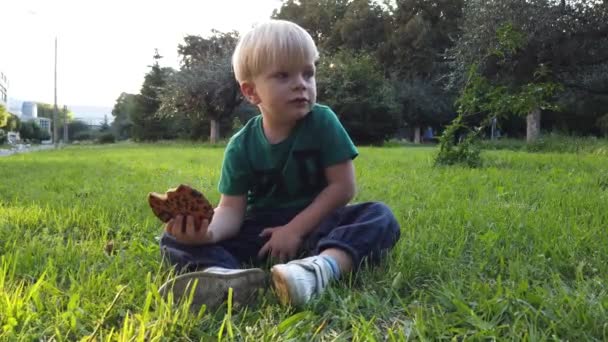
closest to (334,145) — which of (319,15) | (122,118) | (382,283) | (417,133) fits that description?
(382,283)

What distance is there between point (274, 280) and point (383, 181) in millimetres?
3342

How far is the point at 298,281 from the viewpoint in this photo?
54.7 inches

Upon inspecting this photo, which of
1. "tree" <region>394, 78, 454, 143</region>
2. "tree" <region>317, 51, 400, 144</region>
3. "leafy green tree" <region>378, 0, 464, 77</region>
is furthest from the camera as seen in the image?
"leafy green tree" <region>378, 0, 464, 77</region>

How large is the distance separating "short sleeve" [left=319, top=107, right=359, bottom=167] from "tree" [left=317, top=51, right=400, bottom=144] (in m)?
17.9

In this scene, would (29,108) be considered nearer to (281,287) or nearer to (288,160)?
(288,160)

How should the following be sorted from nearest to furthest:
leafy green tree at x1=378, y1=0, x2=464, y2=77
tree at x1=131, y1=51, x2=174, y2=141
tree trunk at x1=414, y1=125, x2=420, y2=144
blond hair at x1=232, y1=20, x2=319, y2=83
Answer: blond hair at x1=232, y1=20, x2=319, y2=83 → leafy green tree at x1=378, y1=0, x2=464, y2=77 → tree trunk at x1=414, y1=125, x2=420, y2=144 → tree at x1=131, y1=51, x2=174, y2=141

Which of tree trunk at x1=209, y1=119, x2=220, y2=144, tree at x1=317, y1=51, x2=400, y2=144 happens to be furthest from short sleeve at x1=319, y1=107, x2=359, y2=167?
tree trunk at x1=209, y1=119, x2=220, y2=144

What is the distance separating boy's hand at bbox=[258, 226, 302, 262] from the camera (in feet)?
5.91

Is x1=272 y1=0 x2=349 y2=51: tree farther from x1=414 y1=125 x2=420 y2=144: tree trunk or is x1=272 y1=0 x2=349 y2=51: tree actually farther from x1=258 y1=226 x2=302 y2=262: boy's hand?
x1=258 y1=226 x2=302 y2=262: boy's hand

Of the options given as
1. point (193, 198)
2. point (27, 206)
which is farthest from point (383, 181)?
point (193, 198)

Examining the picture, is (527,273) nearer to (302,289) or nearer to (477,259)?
(477,259)

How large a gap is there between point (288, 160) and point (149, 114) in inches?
1165

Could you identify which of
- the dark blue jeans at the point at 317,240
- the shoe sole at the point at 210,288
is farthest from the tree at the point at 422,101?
the shoe sole at the point at 210,288

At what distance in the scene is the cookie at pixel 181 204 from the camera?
1524 mm
